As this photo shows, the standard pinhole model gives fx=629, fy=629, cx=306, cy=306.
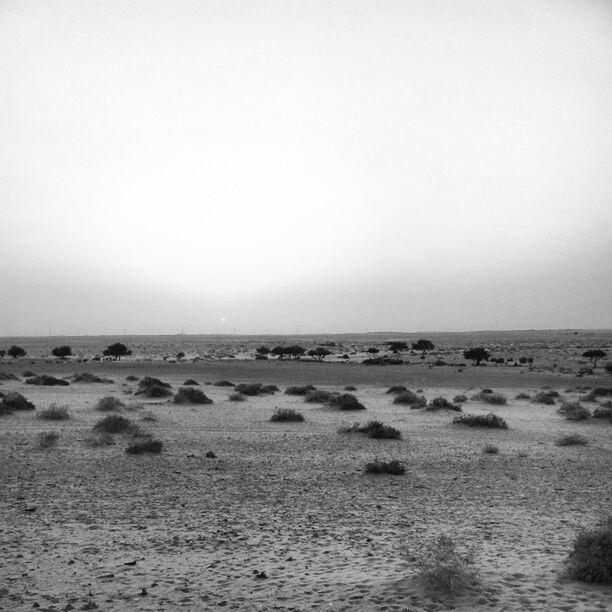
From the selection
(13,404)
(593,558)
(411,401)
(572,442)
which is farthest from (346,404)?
(593,558)

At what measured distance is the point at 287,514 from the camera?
11547mm

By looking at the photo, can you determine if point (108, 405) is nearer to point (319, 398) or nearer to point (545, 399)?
point (319, 398)

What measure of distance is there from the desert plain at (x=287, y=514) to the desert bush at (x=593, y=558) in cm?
17

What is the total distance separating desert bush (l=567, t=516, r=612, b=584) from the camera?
780 centimetres

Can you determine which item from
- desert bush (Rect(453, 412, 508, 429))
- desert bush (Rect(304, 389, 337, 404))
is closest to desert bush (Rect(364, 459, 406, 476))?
desert bush (Rect(453, 412, 508, 429))

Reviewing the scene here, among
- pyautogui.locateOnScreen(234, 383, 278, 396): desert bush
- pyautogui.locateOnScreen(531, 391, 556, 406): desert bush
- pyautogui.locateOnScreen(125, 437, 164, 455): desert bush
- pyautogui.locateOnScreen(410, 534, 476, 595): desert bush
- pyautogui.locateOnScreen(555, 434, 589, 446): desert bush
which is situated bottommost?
pyautogui.locateOnScreen(234, 383, 278, 396): desert bush

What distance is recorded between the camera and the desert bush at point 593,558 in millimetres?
7805

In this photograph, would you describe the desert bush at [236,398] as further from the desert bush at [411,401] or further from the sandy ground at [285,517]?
the sandy ground at [285,517]

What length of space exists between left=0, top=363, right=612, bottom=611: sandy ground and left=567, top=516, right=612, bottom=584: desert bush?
10.6 inches

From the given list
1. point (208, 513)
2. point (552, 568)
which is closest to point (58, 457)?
point (208, 513)

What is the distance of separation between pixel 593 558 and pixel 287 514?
17.8ft

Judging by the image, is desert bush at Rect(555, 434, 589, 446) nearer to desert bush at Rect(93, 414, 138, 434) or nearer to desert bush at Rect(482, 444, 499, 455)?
desert bush at Rect(482, 444, 499, 455)

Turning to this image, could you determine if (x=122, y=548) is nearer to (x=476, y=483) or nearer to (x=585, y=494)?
(x=476, y=483)

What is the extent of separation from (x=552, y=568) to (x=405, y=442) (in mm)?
12232
